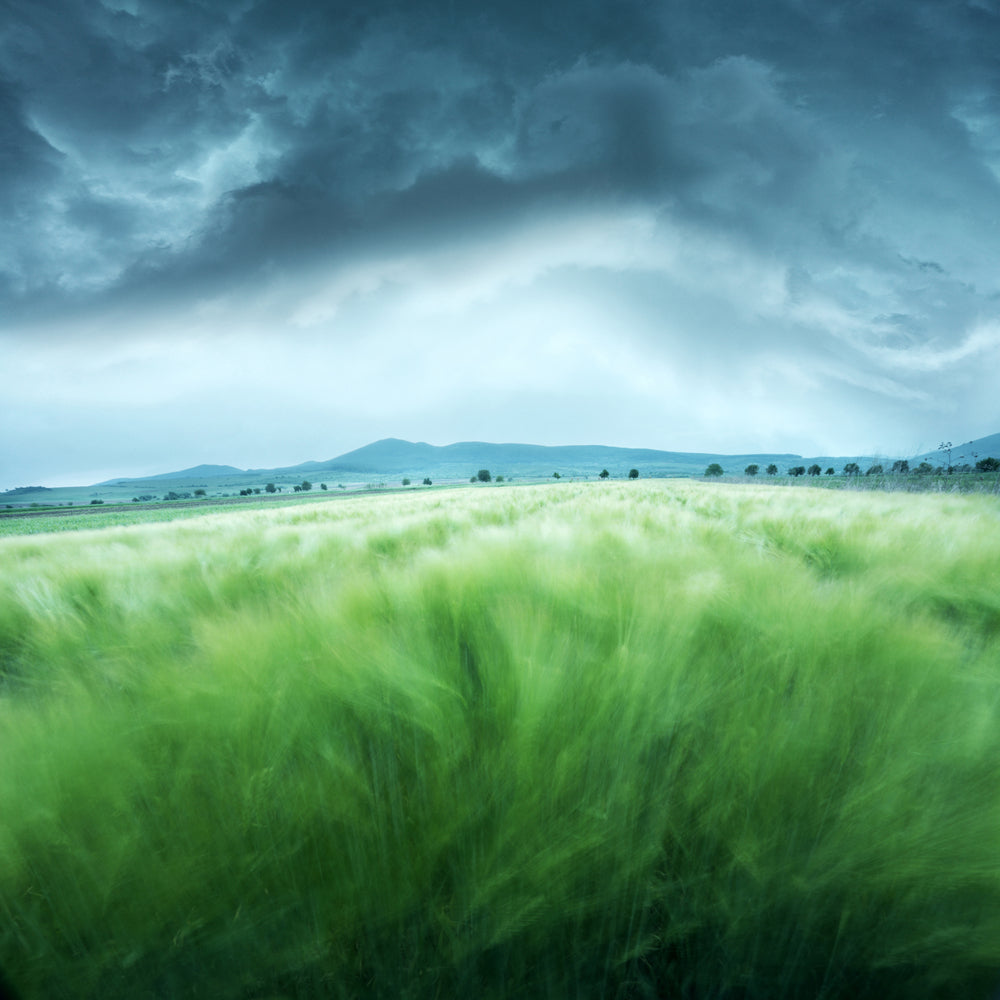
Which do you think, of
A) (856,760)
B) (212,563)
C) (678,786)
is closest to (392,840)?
(678,786)

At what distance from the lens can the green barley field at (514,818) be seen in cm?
50

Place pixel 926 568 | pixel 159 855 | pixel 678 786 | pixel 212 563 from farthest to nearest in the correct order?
pixel 212 563 < pixel 926 568 < pixel 678 786 < pixel 159 855

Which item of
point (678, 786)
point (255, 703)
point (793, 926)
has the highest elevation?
point (255, 703)

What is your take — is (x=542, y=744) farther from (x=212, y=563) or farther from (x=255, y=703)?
(x=212, y=563)

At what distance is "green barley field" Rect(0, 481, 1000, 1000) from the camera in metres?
0.50

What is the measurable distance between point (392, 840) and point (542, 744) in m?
0.23

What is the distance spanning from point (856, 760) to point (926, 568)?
1119 millimetres

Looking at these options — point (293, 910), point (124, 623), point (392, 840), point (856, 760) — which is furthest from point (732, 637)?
point (124, 623)

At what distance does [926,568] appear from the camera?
1.38m

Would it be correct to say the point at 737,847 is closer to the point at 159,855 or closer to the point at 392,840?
the point at 392,840

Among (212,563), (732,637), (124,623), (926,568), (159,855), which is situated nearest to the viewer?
(159,855)

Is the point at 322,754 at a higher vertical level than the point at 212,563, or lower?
lower

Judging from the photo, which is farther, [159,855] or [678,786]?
[678,786]

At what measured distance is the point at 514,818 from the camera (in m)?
0.58
